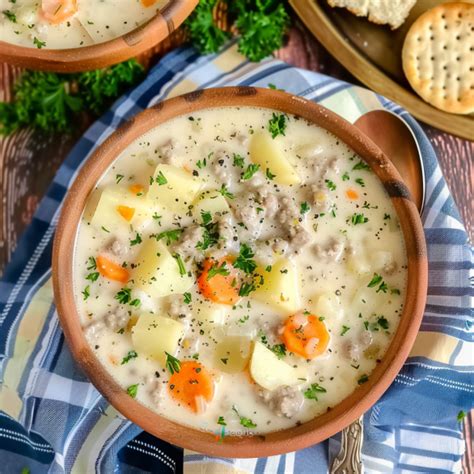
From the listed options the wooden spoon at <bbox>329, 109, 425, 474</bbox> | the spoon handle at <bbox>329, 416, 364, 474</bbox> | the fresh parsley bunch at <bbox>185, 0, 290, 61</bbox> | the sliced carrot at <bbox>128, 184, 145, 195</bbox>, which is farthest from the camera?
the fresh parsley bunch at <bbox>185, 0, 290, 61</bbox>

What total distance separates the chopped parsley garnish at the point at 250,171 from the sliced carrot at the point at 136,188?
34 centimetres

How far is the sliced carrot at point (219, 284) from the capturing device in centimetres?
243

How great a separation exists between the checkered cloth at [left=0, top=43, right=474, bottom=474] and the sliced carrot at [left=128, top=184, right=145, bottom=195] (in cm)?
72

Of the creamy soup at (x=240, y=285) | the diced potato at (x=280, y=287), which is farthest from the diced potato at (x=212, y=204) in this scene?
the diced potato at (x=280, y=287)

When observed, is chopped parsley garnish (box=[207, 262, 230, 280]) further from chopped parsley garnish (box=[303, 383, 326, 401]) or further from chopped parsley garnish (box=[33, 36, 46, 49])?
chopped parsley garnish (box=[33, 36, 46, 49])

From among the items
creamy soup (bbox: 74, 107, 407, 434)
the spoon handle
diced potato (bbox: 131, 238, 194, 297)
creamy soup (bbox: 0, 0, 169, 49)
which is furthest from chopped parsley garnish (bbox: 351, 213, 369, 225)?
creamy soup (bbox: 0, 0, 169, 49)

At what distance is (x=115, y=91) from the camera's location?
3.18 m

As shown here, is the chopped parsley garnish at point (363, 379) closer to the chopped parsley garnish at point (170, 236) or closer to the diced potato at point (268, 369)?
the diced potato at point (268, 369)

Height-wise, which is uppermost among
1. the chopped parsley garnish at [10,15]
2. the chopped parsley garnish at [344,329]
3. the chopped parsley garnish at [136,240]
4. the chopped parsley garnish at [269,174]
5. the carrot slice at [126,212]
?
the chopped parsley garnish at [10,15]

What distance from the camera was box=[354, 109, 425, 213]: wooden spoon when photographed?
2982 millimetres

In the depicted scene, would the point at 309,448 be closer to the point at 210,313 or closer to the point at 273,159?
the point at 210,313

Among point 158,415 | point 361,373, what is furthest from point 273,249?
point 158,415

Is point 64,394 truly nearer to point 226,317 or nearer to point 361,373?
point 226,317

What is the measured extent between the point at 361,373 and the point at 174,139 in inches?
39.6
